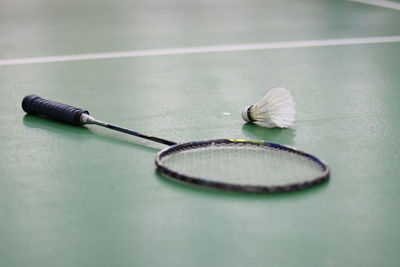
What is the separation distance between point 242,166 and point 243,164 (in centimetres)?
2

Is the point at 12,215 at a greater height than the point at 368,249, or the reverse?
the point at 368,249

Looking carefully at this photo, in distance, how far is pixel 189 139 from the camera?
2.67m

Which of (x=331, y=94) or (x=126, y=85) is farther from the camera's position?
(x=126, y=85)

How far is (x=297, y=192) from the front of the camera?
2.06 m

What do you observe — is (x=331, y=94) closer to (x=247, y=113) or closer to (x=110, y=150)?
(x=247, y=113)

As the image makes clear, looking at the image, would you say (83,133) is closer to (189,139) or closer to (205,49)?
(189,139)

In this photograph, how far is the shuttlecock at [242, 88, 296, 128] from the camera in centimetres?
275

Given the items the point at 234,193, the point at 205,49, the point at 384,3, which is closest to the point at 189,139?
the point at 234,193

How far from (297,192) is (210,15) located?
4374 mm

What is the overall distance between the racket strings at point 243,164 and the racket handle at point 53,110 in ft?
2.20

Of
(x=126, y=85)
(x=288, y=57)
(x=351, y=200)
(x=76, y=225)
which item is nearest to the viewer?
(x=76, y=225)

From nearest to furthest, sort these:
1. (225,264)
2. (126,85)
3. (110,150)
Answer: (225,264) → (110,150) → (126,85)

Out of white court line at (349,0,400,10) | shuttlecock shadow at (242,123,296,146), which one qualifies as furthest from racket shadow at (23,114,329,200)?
white court line at (349,0,400,10)

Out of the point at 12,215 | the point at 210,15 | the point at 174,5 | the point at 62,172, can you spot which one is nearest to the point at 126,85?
the point at 62,172
